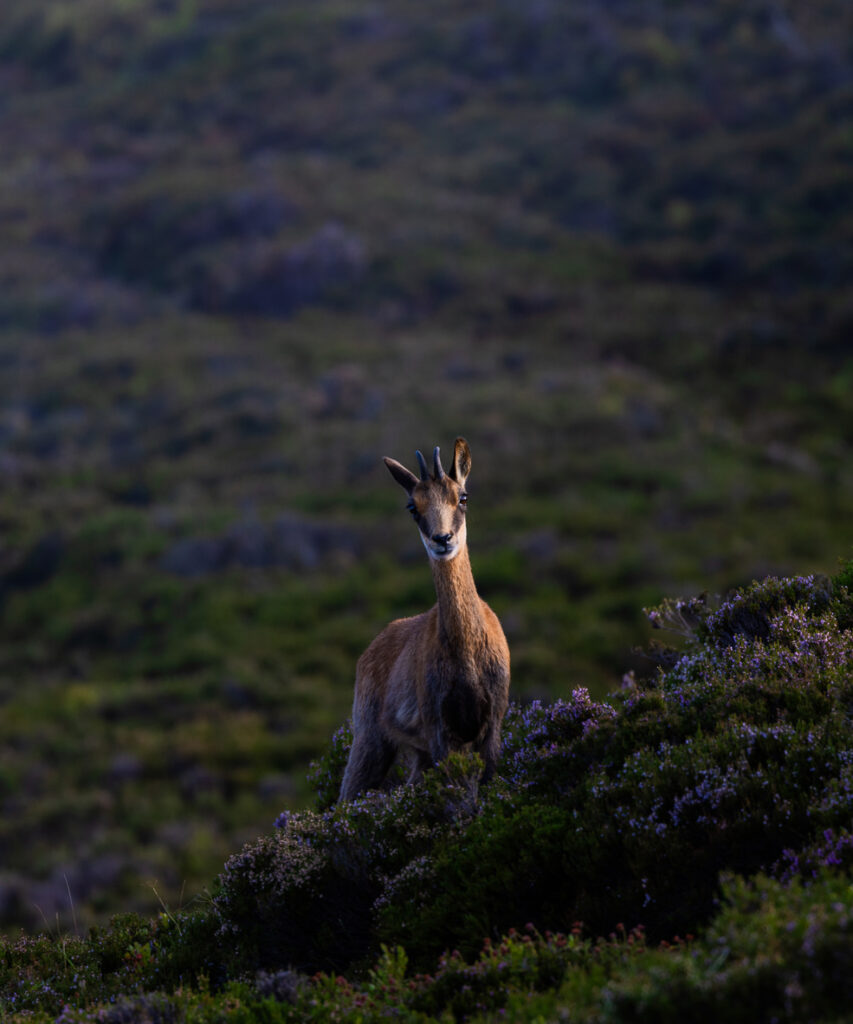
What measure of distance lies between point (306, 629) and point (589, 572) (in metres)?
9.07

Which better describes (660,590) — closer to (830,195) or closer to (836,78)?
(830,195)

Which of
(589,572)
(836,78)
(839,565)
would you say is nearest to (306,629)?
(589,572)

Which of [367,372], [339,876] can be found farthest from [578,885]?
[367,372]

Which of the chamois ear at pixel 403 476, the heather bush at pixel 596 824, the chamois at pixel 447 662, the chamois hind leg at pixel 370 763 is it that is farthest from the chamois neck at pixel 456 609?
the chamois hind leg at pixel 370 763

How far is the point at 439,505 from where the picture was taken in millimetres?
8055

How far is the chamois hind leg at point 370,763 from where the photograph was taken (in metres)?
8.75

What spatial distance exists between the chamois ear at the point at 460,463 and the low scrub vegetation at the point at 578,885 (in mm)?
1782

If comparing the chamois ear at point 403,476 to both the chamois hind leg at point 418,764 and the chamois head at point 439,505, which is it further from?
the chamois hind leg at point 418,764

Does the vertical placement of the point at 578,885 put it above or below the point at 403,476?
below

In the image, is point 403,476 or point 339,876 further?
point 403,476

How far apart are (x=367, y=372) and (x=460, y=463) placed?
4250 cm

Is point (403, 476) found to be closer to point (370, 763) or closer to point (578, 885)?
point (370, 763)

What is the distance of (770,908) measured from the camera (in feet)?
15.8

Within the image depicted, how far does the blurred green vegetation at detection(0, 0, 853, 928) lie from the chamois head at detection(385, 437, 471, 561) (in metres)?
5.76
